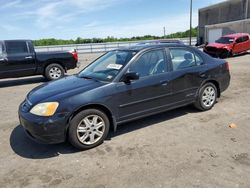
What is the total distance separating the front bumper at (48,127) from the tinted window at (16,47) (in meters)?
6.72

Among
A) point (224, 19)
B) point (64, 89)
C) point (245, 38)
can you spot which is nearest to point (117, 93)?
point (64, 89)

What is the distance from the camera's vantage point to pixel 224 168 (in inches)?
129

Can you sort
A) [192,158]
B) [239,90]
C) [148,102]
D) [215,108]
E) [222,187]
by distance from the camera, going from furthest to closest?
[239,90]
[215,108]
[148,102]
[192,158]
[222,187]

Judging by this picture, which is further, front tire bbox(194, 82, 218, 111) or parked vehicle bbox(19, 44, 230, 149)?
front tire bbox(194, 82, 218, 111)

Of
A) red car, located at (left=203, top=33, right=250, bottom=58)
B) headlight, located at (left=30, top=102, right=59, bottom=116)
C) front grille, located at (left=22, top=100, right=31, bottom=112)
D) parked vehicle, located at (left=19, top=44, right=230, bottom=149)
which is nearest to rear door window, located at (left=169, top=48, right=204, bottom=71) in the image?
parked vehicle, located at (left=19, top=44, right=230, bottom=149)

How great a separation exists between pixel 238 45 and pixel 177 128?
52.3 ft

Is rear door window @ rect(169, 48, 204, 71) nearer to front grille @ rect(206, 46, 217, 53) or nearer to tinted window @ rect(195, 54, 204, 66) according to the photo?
tinted window @ rect(195, 54, 204, 66)

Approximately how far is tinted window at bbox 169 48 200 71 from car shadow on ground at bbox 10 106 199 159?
1.07 meters

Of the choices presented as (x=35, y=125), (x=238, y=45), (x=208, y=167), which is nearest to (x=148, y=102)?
(x=208, y=167)

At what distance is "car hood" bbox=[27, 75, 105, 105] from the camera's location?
3.96m

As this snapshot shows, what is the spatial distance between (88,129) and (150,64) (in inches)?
65.5

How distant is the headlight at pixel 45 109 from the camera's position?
3711 mm

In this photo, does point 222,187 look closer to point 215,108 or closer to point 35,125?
point 35,125

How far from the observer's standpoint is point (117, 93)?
4.15m
